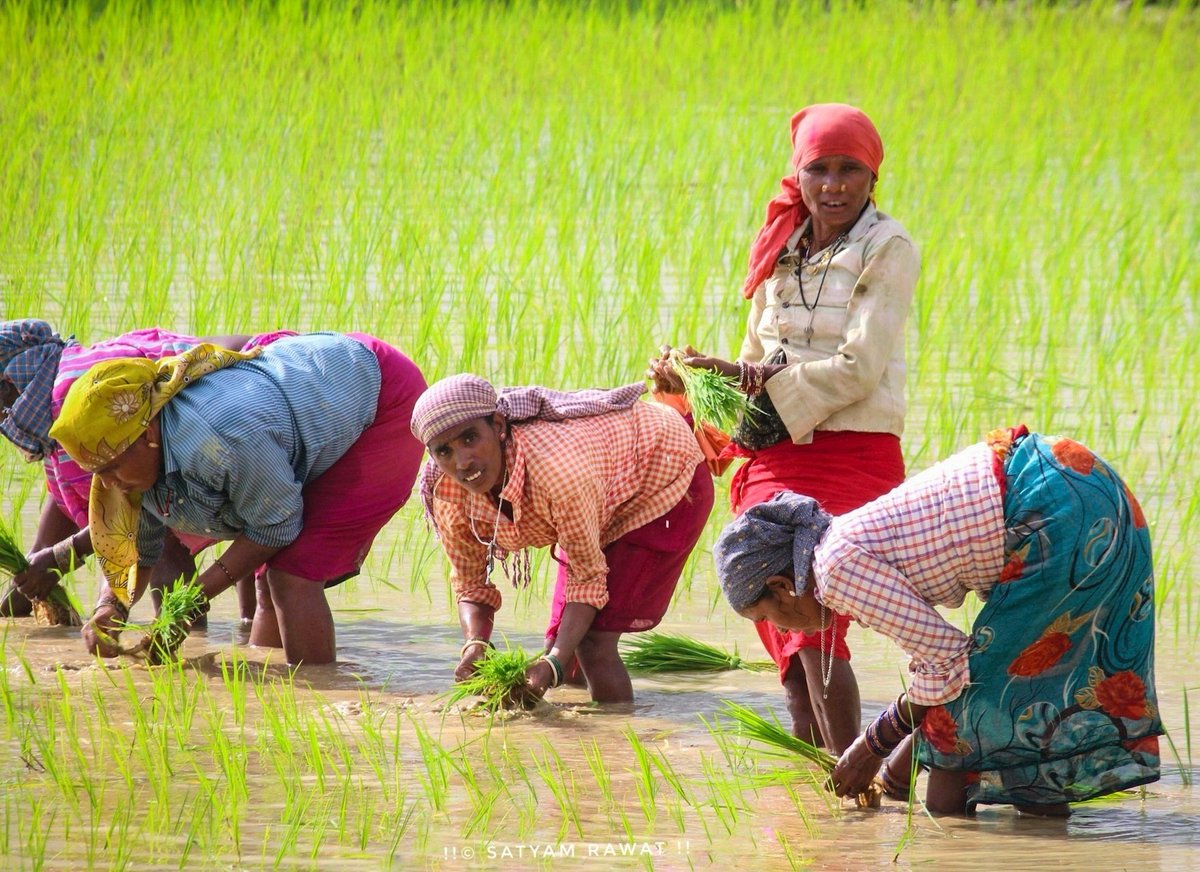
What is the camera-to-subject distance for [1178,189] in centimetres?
802

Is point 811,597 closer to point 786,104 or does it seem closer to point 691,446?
point 691,446

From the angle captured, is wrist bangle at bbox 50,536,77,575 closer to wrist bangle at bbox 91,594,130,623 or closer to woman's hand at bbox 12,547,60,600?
woman's hand at bbox 12,547,60,600

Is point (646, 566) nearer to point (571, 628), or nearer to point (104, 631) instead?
point (571, 628)

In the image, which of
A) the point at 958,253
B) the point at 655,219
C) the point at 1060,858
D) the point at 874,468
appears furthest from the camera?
the point at 655,219

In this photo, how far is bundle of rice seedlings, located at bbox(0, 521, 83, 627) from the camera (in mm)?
4234

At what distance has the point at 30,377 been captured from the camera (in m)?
4.02

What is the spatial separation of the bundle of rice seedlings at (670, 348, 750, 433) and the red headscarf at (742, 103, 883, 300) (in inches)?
10.5

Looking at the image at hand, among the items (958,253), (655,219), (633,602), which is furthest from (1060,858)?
(655,219)

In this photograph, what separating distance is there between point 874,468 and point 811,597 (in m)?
0.62

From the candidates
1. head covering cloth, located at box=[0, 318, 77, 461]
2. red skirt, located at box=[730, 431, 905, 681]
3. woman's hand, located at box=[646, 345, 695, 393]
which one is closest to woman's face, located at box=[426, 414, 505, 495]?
woman's hand, located at box=[646, 345, 695, 393]

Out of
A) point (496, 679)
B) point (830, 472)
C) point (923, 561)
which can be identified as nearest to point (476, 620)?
point (496, 679)

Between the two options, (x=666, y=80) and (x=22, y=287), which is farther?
(x=666, y=80)

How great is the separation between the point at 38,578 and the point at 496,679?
146 cm

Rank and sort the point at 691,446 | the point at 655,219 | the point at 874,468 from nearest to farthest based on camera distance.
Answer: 1. the point at 874,468
2. the point at 691,446
3. the point at 655,219
